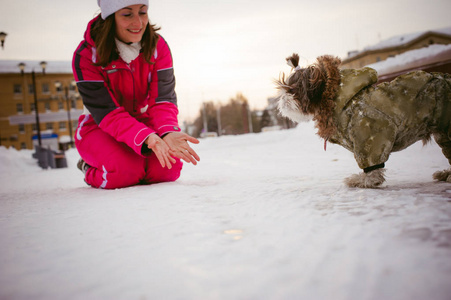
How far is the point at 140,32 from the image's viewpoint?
2.43m

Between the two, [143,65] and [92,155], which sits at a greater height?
[143,65]

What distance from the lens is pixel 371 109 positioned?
6.20 feet

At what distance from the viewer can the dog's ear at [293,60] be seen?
7.43 feet

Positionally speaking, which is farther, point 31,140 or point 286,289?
point 31,140

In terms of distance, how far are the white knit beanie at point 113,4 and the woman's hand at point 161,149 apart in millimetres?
1068

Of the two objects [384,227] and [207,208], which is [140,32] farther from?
[384,227]

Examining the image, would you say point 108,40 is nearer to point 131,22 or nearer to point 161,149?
point 131,22

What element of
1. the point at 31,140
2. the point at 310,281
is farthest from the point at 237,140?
the point at 31,140

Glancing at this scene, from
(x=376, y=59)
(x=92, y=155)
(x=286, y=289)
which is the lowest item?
(x=286, y=289)

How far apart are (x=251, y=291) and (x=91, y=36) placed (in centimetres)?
260

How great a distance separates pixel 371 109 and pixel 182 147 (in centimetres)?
138

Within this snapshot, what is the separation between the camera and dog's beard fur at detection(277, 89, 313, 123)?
2.21m

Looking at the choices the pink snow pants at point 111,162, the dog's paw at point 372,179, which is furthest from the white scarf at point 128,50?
the dog's paw at point 372,179

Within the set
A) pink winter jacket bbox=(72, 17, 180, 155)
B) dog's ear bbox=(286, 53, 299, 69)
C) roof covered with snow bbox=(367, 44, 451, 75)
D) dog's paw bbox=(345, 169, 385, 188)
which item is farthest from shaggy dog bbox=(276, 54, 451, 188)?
roof covered with snow bbox=(367, 44, 451, 75)
